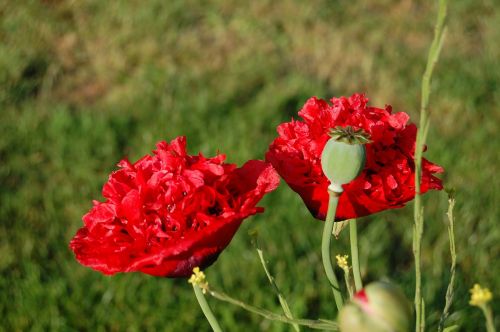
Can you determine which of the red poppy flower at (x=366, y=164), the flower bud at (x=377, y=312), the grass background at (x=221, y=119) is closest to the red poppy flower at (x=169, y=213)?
the red poppy flower at (x=366, y=164)

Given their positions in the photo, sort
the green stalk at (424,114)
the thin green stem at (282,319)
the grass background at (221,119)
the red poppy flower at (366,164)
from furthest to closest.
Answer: the grass background at (221,119) < the red poppy flower at (366,164) < the thin green stem at (282,319) < the green stalk at (424,114)

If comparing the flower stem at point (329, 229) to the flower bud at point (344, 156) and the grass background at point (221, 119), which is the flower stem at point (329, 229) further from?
the grass background at point (221, 119)

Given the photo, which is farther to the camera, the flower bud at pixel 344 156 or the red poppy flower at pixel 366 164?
the red poppy flower at pixel 366 164

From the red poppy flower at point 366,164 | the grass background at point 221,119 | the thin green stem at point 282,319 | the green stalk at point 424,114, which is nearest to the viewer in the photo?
the green stalk at point 424,114

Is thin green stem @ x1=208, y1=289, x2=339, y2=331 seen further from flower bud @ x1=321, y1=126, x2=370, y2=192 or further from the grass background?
the grass background

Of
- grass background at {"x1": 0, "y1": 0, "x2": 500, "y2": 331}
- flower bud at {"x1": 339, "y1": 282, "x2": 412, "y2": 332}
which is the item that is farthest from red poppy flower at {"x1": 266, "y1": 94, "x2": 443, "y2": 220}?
grass background at {"x1": 0, "y1": 0, "x2": 500, "y2": 331}

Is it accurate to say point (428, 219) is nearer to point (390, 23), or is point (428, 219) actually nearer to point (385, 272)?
point (385, 272)

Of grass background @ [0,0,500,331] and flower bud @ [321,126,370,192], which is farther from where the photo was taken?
grass background @ [0,0,500,331]

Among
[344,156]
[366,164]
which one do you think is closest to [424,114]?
[344,156]
